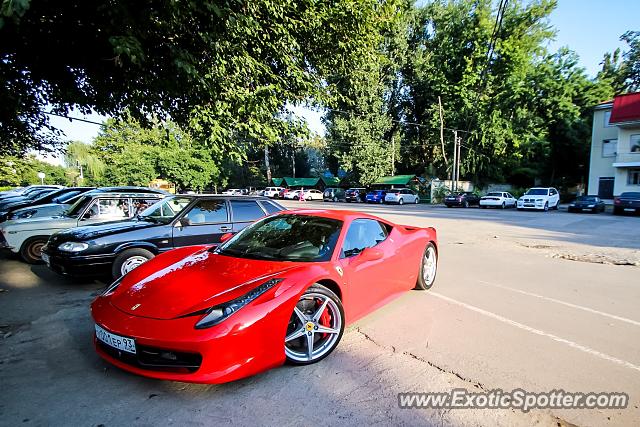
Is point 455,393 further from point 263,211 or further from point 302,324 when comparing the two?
point 263,211

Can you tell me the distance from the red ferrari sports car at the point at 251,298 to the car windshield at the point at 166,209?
2.23 m

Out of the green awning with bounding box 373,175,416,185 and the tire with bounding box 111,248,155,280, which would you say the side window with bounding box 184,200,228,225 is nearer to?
the tire with bounding box 111,248,155,280

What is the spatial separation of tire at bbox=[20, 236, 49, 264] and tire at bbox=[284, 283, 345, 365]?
6965 mm

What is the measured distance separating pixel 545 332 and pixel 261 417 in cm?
320

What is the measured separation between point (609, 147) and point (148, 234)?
1557 inches

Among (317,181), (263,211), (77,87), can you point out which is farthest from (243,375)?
(317,181)

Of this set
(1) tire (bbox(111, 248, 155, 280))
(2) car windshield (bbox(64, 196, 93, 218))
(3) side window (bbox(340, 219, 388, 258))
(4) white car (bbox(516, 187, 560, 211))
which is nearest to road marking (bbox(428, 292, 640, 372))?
(3) side window (bbox(340, 219, 388, 258))

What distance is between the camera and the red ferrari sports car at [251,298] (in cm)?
260

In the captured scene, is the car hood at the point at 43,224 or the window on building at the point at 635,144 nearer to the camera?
the car hood at the point at 43,224

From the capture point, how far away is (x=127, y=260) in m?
5.53

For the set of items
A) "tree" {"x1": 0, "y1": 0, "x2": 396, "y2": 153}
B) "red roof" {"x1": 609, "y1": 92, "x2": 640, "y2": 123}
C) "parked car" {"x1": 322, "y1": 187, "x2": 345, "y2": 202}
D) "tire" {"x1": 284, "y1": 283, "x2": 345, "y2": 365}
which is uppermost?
"red roof" {"x1": 609, "y1": 92, "x2": 640, "y2": 123}

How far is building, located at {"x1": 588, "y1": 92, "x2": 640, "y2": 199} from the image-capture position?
2952 cm

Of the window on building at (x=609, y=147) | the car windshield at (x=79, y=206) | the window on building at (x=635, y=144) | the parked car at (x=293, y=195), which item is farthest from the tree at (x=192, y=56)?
the parked car at (x=293, y=195)

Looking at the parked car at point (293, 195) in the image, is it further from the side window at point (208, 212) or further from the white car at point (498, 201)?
the side window at point (208, 212)
